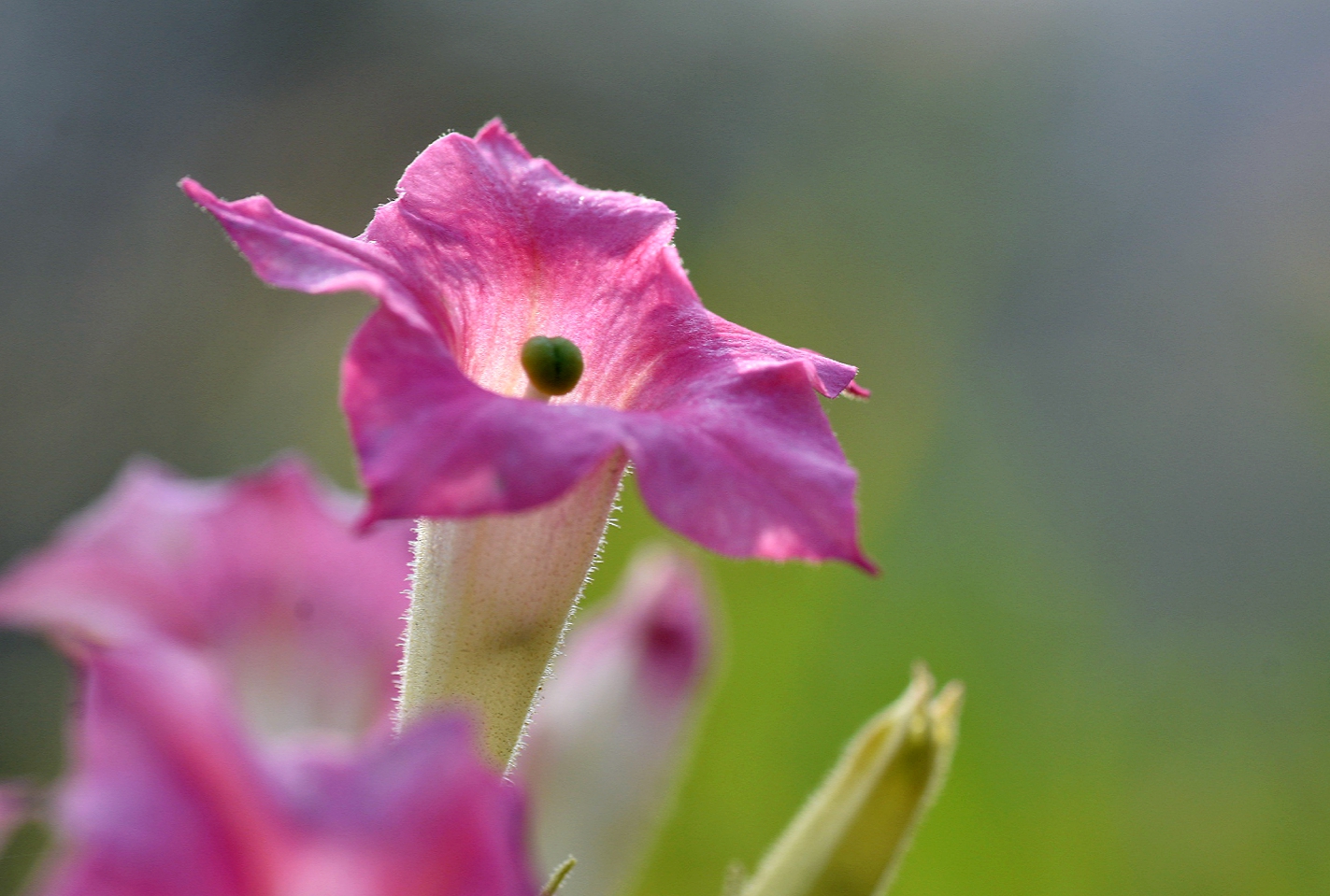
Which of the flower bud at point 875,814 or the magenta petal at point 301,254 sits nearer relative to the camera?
the magenta petal at point 301,254

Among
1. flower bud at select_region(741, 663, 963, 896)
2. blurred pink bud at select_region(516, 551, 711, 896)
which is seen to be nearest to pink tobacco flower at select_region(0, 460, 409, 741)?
blurred pink bud at select_region(516, 551, 711, 896)

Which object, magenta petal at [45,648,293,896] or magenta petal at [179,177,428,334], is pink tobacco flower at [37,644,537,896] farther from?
magenta petal at [179,177,428,334]

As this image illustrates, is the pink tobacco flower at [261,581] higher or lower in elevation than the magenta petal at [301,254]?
lower

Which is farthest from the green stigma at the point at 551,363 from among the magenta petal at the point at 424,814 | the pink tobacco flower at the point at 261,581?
the pink tobacco flower at the point at 261,581

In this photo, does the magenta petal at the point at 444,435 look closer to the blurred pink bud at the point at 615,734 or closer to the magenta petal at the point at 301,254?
the magenta petal at the point at 301,254

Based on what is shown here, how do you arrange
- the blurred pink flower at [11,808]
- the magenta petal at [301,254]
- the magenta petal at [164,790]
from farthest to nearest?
the blurred pink flower at [11,808], the magenta petal at [301,254], the magenta petal at [164,790]
